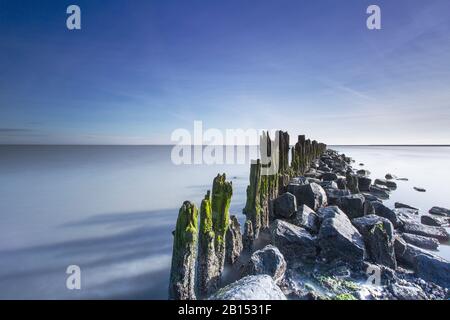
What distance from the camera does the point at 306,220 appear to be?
7.65 metres

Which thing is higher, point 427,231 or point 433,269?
point 433,269

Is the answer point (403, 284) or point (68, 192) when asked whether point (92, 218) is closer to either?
point (68, 192)

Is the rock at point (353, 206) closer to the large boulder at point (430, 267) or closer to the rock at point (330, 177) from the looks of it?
Result: the large boulder at point (430, 267)

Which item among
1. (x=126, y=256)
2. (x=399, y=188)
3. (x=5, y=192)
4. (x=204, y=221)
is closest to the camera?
(x=204, y=221)

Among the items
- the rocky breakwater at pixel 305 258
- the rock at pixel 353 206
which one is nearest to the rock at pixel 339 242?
the rocky breakwater at pixel 305 258

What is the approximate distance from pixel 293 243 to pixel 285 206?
2347mm

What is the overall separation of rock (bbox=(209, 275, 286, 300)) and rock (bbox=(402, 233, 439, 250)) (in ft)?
20.7

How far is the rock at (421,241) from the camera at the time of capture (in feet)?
25.0

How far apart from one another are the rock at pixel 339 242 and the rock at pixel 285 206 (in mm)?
1803

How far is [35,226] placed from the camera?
42.1 feet

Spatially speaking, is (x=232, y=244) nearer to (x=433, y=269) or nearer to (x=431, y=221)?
(x=433, y=269)

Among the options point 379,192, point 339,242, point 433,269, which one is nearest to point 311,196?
point 339,242

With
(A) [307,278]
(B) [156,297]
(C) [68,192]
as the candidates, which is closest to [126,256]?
(B) [156,297]

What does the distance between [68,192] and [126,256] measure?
17.1 meters
